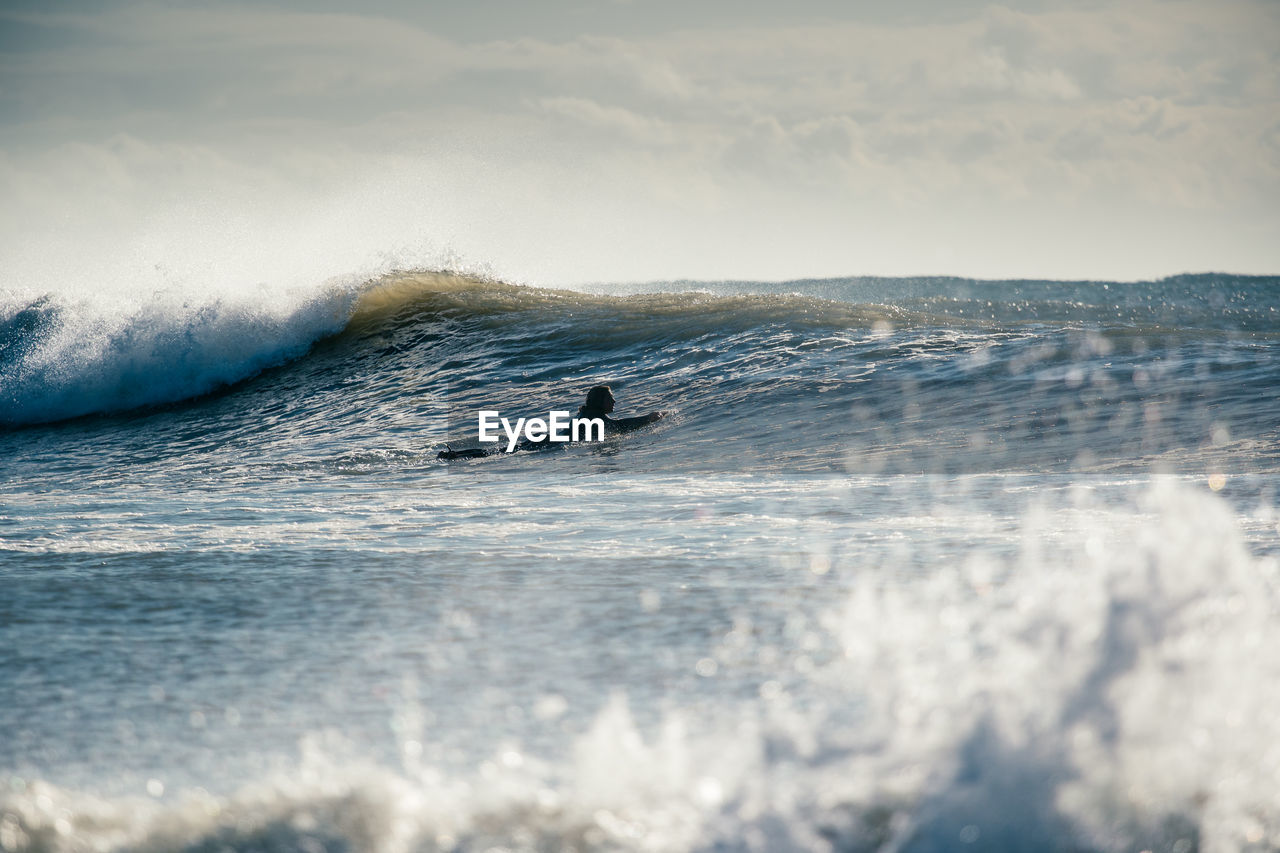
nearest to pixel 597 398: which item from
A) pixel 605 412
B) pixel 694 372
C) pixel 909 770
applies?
pixel 605 412

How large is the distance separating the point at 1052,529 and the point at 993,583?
120 cm

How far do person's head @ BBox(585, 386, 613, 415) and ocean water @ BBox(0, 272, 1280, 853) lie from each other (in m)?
0.52

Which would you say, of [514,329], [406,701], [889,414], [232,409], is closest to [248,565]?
[406,701]

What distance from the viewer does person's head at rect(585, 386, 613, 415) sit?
10.3 meters

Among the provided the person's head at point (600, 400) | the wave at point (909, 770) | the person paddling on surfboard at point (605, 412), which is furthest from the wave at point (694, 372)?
the wave at point (909, 770)

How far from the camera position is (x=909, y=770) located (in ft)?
7.36

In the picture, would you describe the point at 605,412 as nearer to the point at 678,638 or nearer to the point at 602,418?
the point at 602,418

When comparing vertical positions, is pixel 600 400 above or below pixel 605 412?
above

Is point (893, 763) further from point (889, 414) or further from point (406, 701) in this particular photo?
point (889, 414)

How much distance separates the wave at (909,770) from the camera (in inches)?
81.1

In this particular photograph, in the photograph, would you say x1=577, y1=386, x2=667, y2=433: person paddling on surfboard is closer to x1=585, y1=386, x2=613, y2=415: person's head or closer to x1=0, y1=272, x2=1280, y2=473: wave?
x1=585, y1=386, x2=613, y2=415: person's head

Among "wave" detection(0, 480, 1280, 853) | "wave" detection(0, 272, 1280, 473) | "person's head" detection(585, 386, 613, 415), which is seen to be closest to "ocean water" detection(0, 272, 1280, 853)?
"wave" detection(0, 480, 1280, 853)

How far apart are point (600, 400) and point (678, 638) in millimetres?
6944

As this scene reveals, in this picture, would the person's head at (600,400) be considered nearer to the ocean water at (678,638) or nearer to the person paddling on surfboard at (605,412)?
the person paddling on surfboard at (605,412)
